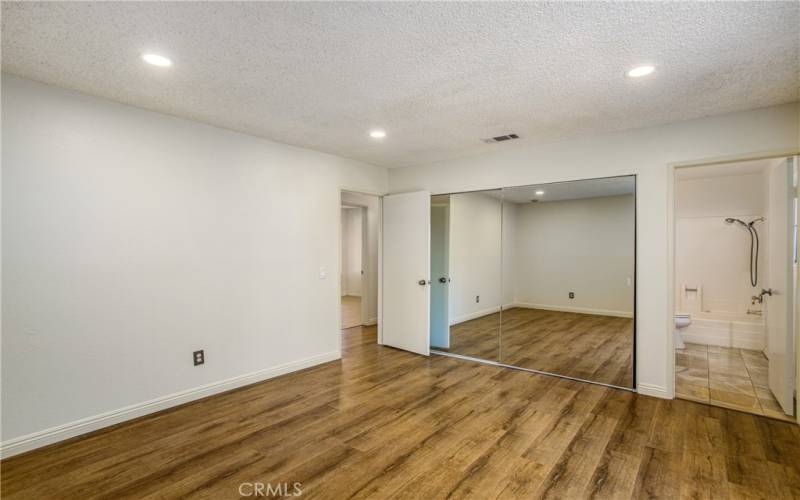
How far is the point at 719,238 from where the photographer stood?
17.2 ft

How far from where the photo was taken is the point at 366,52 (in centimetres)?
214

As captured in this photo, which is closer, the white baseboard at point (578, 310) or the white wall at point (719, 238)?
the white baseboard at point (578, 310)

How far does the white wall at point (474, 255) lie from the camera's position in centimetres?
501

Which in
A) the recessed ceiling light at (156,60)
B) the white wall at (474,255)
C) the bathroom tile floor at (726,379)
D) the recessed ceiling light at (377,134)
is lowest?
the bathroom tile floor at (726,379)

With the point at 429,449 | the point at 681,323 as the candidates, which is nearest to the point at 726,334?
the point at 681,323

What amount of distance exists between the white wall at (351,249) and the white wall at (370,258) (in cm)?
379

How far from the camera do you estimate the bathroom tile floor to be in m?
3.23

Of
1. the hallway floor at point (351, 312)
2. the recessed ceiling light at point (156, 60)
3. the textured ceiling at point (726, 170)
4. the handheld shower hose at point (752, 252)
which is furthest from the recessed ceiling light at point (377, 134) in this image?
the handheld shower hose at point (752, 252)

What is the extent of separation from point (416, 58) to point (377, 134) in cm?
155

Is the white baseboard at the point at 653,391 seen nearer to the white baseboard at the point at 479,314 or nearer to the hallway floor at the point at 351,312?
the white baseboard at the point at 479,314

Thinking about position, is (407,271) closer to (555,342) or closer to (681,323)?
(555,342)

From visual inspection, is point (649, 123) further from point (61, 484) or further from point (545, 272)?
point (61, 484)

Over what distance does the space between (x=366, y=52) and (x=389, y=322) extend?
377cm

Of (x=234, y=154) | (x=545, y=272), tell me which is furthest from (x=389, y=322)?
(x=234, y=154)
